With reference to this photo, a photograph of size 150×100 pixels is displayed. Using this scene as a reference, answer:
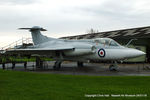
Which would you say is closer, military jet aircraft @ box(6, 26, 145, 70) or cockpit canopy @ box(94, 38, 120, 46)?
military jet aircraft @ box(6, 26, 145, 70)

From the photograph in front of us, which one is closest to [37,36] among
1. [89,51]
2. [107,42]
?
[89,51]

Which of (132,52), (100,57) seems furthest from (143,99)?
(100,57)

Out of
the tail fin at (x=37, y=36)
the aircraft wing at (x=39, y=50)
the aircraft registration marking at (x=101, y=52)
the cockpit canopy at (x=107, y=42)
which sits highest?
the tail fin at (x=37, y=36)

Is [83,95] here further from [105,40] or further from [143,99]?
[105,40]

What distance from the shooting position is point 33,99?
18.4ft

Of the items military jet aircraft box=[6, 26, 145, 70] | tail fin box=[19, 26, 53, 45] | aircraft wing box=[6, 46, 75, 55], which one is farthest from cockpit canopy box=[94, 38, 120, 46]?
tail fin box=[19, 26, 53, 45]

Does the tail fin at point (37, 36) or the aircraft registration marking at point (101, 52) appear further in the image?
the tail fin at point (37, 36)

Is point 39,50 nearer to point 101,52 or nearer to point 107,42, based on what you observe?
point 101,52

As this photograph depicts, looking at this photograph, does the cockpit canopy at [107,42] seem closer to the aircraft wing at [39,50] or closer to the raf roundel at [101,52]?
the raf roundel at [101,52]

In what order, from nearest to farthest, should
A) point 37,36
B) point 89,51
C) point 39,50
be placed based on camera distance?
point 89,51
point 39,50
point 37,36

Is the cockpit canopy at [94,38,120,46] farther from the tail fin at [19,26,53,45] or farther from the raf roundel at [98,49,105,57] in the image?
the tail fin at [19,26,53,45]

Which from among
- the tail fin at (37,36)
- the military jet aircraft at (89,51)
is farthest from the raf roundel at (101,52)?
the tail fin at (37,36)

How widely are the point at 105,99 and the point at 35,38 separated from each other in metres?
17.9

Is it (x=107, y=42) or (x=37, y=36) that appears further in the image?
(x=37, y=36)
